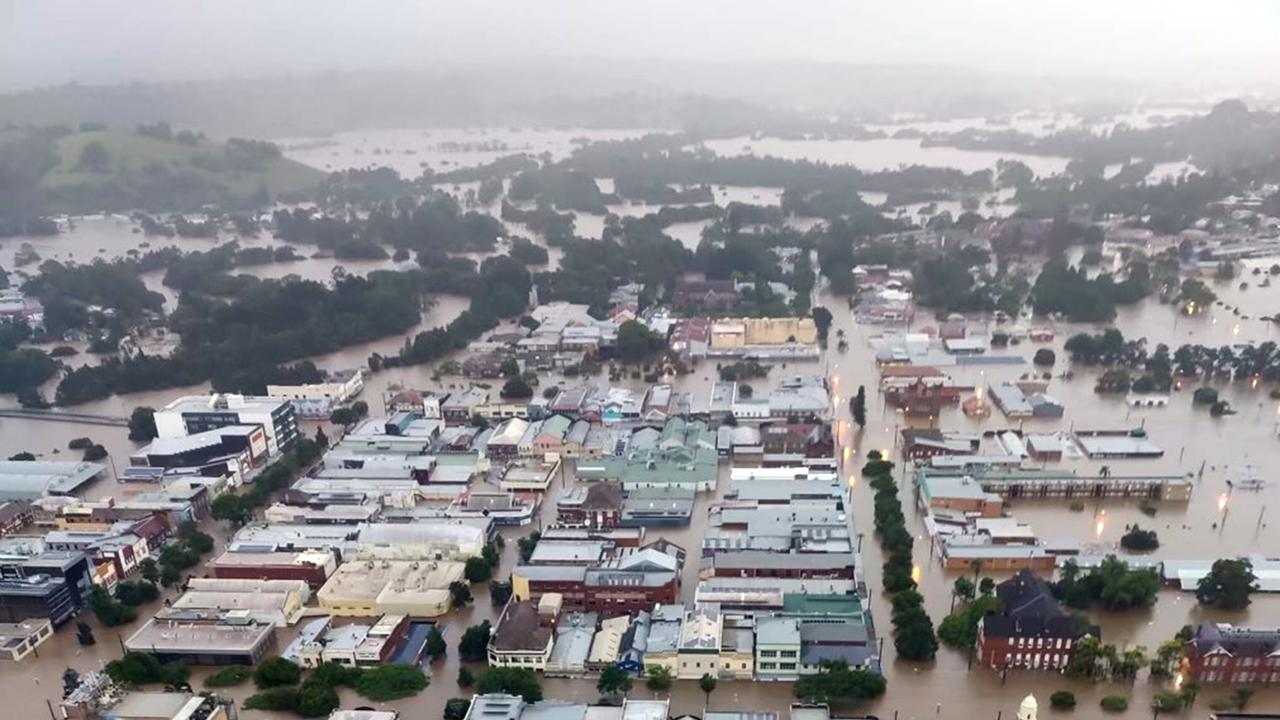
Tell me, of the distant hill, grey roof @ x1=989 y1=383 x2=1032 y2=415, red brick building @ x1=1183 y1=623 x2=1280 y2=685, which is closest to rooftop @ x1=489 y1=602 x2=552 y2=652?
red brick building @ x1=1183 y1=623 x2=1280 y2=685

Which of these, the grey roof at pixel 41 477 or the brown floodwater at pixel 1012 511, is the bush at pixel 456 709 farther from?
the grey roof at pixel 41 477

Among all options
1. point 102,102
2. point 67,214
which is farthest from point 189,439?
point 102,102

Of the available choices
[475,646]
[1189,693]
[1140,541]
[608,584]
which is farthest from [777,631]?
[1140,541]

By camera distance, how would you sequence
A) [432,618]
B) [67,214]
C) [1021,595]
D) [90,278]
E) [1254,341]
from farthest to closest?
1. [67,214]
2. [90,278]
3. [1254,341]
4. [432,618]
5. [1021,595]

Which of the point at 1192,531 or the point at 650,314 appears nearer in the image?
the point at 1192,531

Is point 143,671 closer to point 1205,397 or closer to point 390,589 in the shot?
point 390,589

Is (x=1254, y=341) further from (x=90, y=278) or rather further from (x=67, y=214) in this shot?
(x=67, y=214)

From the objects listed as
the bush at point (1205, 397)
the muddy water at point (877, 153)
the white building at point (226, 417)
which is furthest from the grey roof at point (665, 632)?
the muddy water at point (877, 153)
